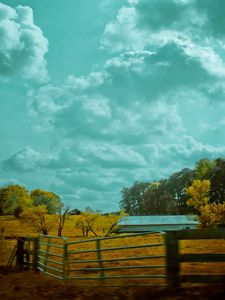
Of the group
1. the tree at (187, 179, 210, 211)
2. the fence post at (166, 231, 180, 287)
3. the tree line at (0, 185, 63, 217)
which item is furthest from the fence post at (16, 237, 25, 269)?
the tree line at (0, 185, 63, 217)

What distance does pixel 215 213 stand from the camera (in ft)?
197

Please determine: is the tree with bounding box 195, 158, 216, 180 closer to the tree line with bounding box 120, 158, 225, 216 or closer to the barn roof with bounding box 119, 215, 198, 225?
the tree line with bounding box 120, 158, 225, 216

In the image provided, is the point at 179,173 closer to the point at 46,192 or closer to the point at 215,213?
the point at 46,192

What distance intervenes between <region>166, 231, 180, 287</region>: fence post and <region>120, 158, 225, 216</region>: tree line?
9069cm

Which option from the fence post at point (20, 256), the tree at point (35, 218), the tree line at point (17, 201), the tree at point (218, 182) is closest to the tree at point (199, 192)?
the tree at point (35, 218)

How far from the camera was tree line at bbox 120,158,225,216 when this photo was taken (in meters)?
99.6

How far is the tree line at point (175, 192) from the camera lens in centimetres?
9962

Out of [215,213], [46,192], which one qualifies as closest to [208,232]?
[215,213]

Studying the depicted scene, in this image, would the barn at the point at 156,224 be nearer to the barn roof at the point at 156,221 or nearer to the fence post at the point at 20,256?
the barn roof at the point at 156,221

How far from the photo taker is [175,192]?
418 feet

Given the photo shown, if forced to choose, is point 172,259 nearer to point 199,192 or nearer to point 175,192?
point 199,192

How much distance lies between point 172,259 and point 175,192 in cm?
11932

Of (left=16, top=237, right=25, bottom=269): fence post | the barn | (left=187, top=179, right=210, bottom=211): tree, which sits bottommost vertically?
(left=16, top=237, right=25, bottom=269): fence post

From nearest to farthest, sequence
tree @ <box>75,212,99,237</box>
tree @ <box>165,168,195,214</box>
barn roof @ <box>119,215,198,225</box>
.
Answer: barn roof @ <box>119,215,198,225</box>, tree @ <box>75,212,99,237</box>, tree @ <box>165,168,195,214</box>
